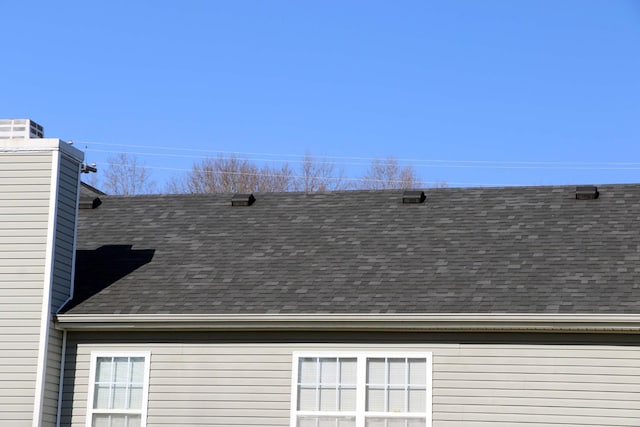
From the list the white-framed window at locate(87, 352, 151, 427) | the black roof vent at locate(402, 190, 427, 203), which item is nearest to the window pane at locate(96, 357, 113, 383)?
the white-framed window at locate(87, 352, 151, 427)

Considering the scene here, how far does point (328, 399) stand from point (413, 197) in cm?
452

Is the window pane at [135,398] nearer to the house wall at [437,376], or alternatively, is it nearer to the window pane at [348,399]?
the house wall at [437,376]

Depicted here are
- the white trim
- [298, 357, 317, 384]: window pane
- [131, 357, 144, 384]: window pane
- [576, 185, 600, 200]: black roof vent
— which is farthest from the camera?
[576, 185, 600, 200]: black roof vent

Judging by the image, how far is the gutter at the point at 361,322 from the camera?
543 inches

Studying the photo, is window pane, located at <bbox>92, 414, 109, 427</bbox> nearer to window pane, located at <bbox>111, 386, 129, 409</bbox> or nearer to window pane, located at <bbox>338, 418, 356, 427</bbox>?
window pane, located at <bbox>111, 386, 129, 409</bbox>

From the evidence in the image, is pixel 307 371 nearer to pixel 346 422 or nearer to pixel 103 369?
pixel 346 422

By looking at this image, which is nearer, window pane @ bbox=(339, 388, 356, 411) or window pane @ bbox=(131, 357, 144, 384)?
window pane @ bbox=(339, 388, 356, 411)

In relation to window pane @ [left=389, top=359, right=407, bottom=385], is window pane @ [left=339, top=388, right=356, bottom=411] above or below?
below

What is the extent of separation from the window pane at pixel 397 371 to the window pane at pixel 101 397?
3.81 m

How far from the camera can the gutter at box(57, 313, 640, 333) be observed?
13805mm

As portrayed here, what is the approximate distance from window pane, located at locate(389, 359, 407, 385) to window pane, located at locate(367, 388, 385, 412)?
21 centimetres

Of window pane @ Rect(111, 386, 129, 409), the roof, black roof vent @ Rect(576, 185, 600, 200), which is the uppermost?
black roof vent @ Rect(576, 185, 600, 200)

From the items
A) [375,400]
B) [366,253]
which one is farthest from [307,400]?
[366,253]

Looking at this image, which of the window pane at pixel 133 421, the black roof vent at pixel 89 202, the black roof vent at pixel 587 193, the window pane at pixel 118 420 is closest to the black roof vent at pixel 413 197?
the black roof vent at pixel 587 193
